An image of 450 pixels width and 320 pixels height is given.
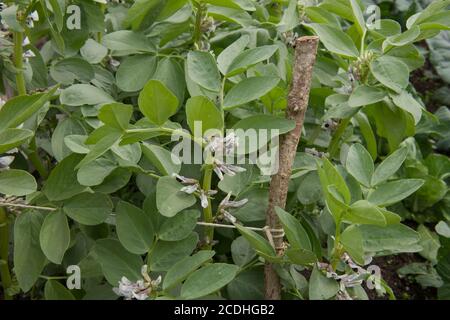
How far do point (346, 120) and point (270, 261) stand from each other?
0.81ft

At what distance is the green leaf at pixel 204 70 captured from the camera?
711 millimetres

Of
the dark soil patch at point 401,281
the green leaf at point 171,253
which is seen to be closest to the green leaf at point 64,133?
the green leaf at point 171,253

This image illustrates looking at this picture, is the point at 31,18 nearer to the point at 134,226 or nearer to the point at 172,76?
the point at 172,76

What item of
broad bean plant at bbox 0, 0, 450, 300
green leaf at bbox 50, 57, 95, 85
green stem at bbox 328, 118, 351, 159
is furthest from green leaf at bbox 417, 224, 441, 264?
green leaf at bbox 50, 57, 95, 85

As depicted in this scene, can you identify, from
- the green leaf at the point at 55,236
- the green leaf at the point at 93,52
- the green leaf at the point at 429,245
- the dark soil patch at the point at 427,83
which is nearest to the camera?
the green leaf at the point at 55,236

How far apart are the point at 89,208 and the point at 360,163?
0.33 metres

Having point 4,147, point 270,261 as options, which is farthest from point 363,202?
point 4,147

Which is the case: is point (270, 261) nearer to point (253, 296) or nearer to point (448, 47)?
point (253, 296)

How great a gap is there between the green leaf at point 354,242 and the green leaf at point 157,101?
0.23m

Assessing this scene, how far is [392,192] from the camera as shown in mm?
692

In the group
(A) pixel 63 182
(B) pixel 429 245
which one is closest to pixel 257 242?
(A) pixel 63 182

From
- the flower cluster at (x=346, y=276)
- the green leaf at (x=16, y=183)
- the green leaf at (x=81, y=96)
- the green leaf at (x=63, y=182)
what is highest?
the green leaf at (x=81, y=96)

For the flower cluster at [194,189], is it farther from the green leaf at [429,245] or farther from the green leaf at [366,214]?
the green leaf at [429,245]

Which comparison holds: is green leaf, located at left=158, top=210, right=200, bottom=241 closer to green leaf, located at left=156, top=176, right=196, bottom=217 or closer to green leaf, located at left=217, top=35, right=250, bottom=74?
green leaf, located at left=156, top=176, right=196, bottom=217
